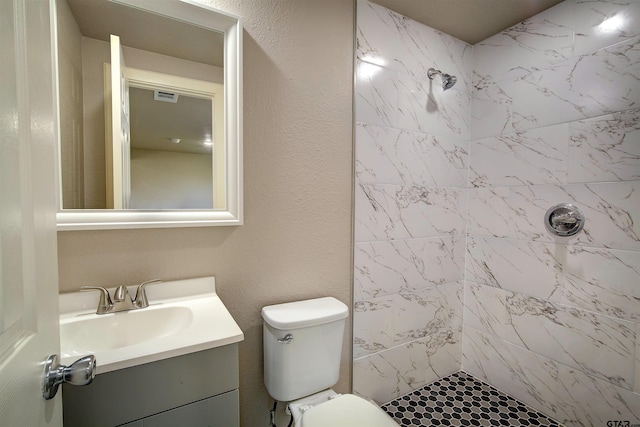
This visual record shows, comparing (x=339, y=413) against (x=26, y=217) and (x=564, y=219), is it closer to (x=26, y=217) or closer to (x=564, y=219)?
(x=26, y=217)

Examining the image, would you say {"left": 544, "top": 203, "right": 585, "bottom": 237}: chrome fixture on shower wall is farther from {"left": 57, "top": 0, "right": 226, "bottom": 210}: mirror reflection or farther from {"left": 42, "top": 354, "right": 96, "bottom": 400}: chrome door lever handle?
{"left": 42, "top": 354, "right": 96, "bottom": 400}: chrome door lever handle

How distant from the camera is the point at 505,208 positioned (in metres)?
1.75

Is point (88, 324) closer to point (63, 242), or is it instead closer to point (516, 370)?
point (63, 242)

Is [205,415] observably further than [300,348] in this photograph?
No

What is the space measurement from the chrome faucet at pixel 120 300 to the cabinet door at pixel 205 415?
40cm

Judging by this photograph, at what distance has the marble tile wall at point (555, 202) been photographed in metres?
1.32

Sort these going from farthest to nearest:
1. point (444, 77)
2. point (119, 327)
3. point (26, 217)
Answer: point (444, 77) < point (119, 327) < point (26, 217)

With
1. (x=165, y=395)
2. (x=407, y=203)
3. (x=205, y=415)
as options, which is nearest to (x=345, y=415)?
(x=205, y=415)

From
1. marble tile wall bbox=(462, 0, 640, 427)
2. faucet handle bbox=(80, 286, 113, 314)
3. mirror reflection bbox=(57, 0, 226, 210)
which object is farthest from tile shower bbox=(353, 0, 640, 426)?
faucet handle bbox=(80, 286, 113, 314)

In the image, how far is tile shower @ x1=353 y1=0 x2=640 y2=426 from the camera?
135cm

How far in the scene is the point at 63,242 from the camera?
3.22 feet

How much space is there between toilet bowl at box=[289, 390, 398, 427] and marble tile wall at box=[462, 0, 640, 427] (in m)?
1.09

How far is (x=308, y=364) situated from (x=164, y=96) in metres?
1.24

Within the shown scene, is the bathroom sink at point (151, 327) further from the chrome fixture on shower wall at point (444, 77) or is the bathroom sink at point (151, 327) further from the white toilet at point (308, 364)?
the chrome fixture on shower wall at point (444, 77)
